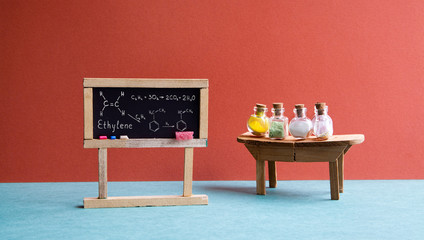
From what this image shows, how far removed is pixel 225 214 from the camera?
10.2ft

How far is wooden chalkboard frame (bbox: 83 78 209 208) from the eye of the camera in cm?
326

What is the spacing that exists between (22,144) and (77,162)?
456 mm

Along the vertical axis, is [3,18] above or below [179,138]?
above

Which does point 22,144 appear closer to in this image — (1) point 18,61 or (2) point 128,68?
(1) point 18,61

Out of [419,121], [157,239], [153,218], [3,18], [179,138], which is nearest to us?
[157,239]

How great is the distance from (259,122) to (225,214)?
0.90 m

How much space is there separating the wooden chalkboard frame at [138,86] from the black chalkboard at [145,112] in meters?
0.04

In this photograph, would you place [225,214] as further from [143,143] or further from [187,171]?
[143,143]

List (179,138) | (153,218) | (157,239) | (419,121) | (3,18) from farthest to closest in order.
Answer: (419,121) < (3,18) < (179,138) < (153,218) < (157,239)

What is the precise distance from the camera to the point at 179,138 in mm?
3359

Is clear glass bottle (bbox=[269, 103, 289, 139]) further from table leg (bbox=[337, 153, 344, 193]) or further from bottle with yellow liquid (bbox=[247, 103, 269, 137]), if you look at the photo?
table leg (bbox=[337, 153, 344, 193])

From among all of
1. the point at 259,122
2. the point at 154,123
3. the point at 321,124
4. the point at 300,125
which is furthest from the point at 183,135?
the point at 321,124

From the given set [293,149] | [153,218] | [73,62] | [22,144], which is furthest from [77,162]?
[293,149]

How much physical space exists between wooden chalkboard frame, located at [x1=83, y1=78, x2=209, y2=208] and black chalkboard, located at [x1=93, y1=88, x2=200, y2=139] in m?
0.04
